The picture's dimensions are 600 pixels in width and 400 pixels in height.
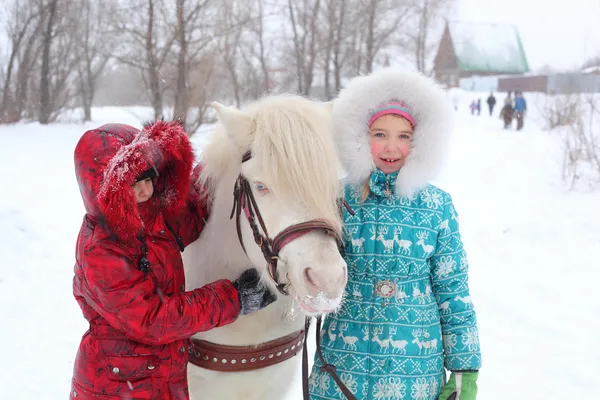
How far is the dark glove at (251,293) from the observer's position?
1840 millimetres

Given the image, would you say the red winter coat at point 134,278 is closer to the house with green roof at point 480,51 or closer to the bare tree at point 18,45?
the bare tree at point 18,45

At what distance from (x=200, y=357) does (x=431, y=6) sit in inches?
1209

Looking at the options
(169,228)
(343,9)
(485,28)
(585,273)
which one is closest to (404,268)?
(169,228)

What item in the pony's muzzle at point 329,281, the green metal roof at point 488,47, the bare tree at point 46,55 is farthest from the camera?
the green metal roof at point 488,47

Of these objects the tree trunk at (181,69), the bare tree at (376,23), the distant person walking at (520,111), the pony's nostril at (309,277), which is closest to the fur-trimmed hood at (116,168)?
the pony's nostril at (309,277)

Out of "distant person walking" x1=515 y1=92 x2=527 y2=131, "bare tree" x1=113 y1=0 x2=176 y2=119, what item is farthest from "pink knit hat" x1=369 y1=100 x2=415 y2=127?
"distant person walking" x1=515 y1=92 x2=527 y2=131

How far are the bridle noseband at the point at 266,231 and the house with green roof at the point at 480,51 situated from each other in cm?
4359

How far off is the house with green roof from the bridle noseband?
4359 cm

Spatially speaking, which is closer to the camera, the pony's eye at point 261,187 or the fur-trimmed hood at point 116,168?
the fur-trimmed hood at point 116,168

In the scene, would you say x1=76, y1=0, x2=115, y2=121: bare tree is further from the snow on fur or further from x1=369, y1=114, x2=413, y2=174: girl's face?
x1=369, y1=114, x2=413, y2=174: girl's face

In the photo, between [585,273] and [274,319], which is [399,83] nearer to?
[274,319]

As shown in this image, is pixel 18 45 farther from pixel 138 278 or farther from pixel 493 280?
pixel 138 278

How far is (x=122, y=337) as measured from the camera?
5.77ft

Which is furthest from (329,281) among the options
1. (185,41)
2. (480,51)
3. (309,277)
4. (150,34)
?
(480,51)
